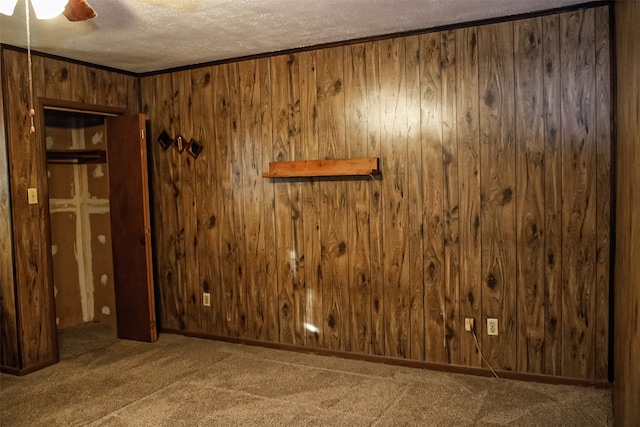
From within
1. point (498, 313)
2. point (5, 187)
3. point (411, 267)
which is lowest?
point (498, 313)

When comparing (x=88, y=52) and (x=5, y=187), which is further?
(x=88, y=52)

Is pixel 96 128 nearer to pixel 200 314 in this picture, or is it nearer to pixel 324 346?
pixel 200 314

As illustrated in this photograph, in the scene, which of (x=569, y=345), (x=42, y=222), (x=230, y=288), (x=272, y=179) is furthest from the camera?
(x=230, y=288)

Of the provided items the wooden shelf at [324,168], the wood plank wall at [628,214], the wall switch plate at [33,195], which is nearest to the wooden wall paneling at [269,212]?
the wooden shelf at [324,168]

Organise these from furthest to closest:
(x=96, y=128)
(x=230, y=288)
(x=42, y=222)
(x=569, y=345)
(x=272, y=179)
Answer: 1. (x=96, y=128)
2. (x=230, y=288)
3. (x=272, y=179)
4. (x=42, y=222)
5. (x=569, y=345)

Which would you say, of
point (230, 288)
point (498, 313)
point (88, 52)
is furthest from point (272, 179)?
point (498, 313)

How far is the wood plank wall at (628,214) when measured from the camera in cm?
188

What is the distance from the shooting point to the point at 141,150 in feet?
13.7

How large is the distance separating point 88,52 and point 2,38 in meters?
0.59

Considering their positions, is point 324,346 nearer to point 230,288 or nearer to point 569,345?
point 230,288

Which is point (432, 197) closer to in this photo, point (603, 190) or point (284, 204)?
point (603, 190)

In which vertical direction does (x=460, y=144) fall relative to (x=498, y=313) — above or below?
above

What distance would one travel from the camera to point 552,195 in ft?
10.2

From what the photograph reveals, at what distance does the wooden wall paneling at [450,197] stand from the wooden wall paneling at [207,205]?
1.97 m
